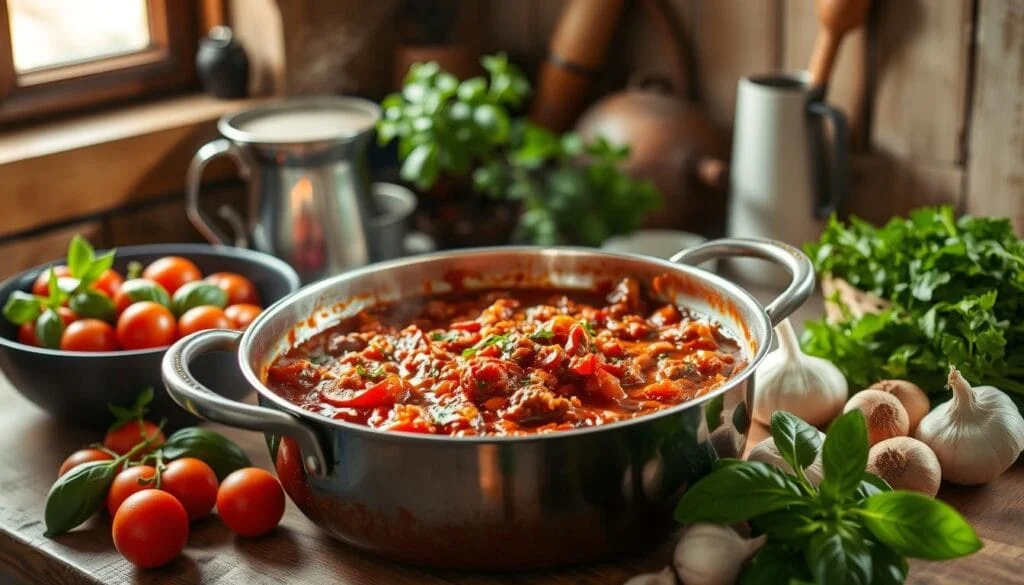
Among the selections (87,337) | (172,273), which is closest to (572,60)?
(172,273)

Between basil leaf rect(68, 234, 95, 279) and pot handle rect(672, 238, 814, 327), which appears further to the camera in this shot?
basil leaf rect(68, 234, 95, 279)

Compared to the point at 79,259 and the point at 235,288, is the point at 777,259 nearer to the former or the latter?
the point at 235,288

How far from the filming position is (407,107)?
2.30 metres

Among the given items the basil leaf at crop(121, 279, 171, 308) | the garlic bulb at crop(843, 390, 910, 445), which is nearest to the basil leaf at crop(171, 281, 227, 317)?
the basil leaf at crop(121, 279, 171, 308)

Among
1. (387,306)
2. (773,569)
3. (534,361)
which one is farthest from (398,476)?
(387,306)

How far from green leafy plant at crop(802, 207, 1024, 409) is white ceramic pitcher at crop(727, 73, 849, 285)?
0.48 m

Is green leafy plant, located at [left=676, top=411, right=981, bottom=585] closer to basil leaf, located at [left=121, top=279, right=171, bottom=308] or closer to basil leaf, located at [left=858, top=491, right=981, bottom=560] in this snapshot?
basil leaf, located at [left=858, top=491, right=981, bottom=560]

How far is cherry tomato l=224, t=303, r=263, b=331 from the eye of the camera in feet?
5.56

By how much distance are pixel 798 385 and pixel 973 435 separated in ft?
0.75

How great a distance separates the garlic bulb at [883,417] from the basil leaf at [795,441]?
0.20 metres

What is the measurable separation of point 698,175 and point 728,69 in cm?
27

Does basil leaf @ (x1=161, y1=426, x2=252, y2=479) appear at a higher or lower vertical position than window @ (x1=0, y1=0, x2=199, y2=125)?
lower

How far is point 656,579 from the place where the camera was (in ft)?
4.03

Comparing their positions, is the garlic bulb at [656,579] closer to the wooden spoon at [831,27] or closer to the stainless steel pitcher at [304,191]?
the stainless steel pitcher at [304,191]
